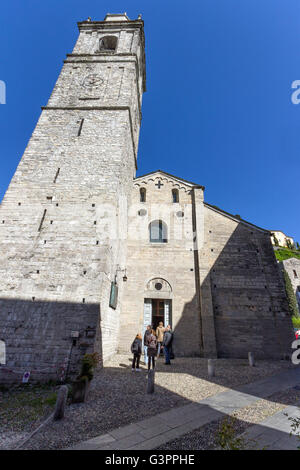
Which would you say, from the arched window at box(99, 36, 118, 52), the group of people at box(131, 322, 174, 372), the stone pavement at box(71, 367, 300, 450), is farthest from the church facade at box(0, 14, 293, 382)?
the stone pavement at box(71, 367, 300, 450)

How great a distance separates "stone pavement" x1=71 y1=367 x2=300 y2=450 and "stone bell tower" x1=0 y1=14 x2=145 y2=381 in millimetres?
3548

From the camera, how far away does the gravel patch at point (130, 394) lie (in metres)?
3.55

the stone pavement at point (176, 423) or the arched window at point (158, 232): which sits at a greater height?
the arched window at point (158, 232)

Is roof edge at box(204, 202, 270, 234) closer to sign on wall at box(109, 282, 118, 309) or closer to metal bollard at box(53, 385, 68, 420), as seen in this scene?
sign on wall at box(109, 282, 118, 309)

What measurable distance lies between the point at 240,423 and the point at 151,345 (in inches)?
159

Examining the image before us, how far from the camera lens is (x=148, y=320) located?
11.4 m

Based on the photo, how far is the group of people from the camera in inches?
293

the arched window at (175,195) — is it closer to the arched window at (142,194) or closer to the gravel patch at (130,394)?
the arched window at (142,194)

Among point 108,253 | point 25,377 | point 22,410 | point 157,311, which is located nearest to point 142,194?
point 108,253

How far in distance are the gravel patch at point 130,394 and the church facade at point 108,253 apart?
1.39 m

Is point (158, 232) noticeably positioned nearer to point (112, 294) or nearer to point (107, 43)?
point (112, 294)

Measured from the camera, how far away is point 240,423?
3758mm

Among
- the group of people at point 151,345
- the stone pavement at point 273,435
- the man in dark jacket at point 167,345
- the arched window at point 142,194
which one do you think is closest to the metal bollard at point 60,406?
the stone pavement at point 273,435
